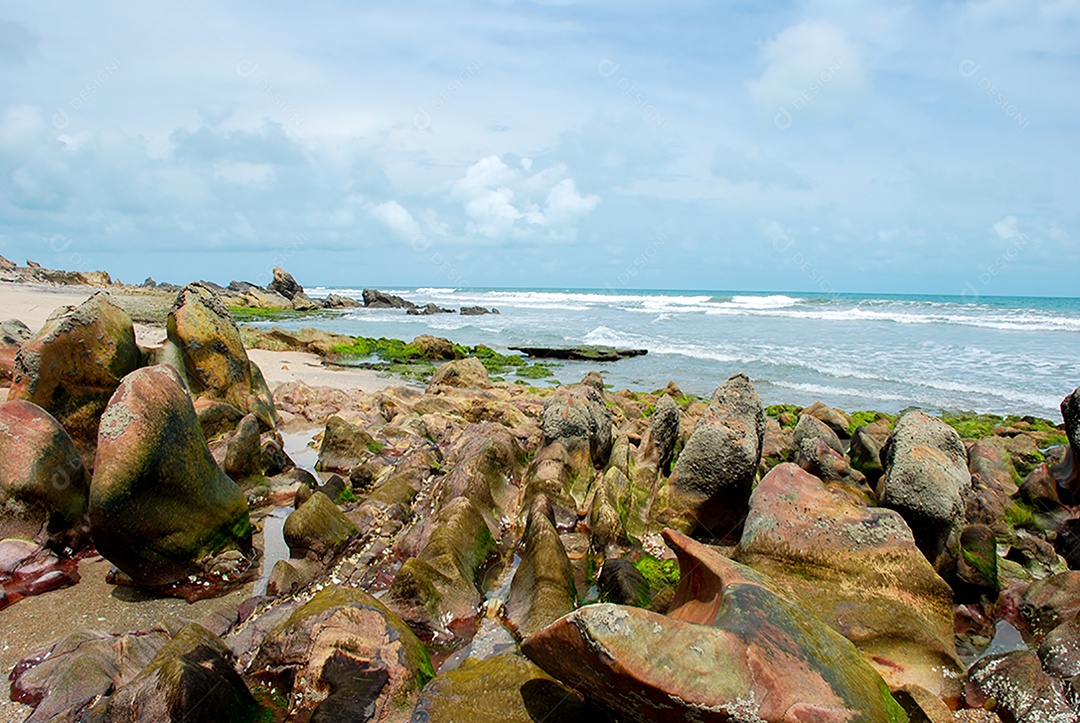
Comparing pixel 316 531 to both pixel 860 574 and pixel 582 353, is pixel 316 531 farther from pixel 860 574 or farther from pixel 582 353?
pixel 582 353

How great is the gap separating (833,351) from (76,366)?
23.4 metres

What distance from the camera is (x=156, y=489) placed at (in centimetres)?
482

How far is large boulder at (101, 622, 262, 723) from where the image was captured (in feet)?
9.84

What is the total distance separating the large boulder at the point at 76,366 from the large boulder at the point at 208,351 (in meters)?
1.41

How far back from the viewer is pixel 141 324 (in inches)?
992

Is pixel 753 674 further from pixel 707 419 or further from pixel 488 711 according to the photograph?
pixel 707 419

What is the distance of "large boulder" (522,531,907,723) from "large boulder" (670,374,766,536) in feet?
10.3

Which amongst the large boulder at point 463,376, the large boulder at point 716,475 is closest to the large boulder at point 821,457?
the large boulder at point 716,475

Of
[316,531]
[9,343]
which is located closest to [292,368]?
[9,343]

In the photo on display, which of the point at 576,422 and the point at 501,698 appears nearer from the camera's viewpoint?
the point at 501,698

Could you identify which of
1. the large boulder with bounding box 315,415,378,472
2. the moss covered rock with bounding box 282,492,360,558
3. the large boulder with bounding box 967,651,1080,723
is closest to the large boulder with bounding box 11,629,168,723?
the moss covered rock with bounding box 282,492,360,558

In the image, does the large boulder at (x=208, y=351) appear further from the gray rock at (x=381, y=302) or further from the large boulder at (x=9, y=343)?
the gray rock at (x=381, y=302)

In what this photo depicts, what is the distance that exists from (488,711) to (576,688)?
1.82 feet

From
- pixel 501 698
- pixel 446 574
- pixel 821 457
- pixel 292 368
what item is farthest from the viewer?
pixel 292 368
